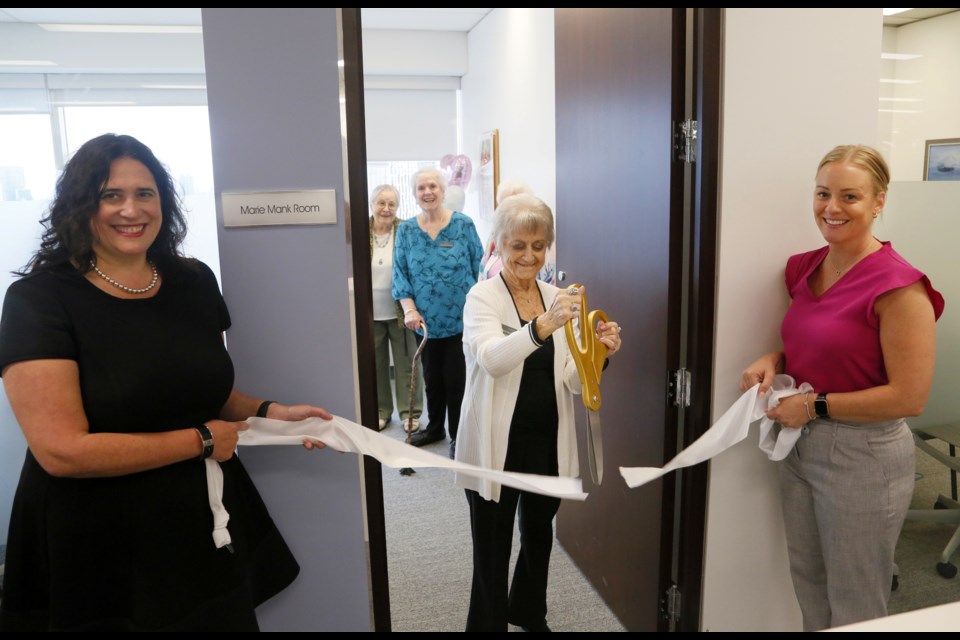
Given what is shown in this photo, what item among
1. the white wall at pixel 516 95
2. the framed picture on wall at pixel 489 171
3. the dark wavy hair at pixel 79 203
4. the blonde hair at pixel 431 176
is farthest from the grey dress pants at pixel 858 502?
the framed picture on wall at pixel 489 171

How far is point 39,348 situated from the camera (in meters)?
1.26

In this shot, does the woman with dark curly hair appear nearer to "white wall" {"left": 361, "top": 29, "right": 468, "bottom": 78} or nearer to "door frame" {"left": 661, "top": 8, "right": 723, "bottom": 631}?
"door frame" {"left": 661, "top": 8, "right": 723, "bottom": 631}

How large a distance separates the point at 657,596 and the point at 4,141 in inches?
98.5

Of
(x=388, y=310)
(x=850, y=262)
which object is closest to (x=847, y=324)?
(x=850, y=262)

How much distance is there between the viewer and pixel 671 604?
7.34ft

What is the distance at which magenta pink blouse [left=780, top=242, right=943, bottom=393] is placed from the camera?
172 cm

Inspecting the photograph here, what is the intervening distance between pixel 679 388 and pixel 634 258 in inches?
18.7

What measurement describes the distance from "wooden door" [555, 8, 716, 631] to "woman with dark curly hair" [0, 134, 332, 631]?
134 centimetres

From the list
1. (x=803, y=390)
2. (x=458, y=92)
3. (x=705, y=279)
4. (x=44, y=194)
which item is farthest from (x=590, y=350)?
(x=458, y=92)

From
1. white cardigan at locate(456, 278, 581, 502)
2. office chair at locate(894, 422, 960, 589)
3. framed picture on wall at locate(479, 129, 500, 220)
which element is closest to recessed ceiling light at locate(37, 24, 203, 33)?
white cardigan at locate(456, 278, 581, 502)

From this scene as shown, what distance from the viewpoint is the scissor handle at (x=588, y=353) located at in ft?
6.02

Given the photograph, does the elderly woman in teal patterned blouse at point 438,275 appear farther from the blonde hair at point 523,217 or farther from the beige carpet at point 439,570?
the blonde hair at point 523,217

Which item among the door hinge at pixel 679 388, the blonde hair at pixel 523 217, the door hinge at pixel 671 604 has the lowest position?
the door hinge at pixel 671 604

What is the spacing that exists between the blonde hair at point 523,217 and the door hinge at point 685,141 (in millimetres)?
441
